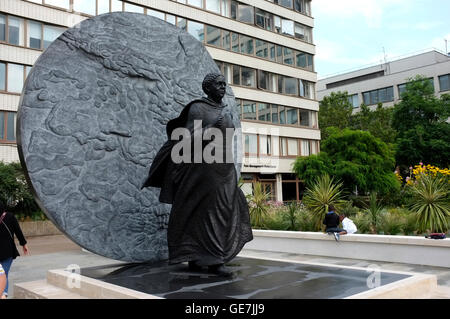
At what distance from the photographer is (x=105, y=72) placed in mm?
7324

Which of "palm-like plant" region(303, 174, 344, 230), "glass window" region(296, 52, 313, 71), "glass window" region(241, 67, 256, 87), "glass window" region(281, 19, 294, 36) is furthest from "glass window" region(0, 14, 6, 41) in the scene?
"glass window" region(296, 52, 313, 71)

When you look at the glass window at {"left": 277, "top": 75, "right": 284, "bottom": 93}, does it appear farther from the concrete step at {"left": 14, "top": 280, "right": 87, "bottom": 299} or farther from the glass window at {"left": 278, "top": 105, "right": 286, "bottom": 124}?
the concrete step at {"left": 14, "top": 280, "right": 87, "bottom": 299}

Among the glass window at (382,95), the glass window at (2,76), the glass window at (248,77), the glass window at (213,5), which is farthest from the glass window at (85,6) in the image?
the glass window at (382,95)

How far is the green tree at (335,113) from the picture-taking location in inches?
1564

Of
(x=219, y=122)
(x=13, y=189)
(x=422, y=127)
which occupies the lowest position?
(x=13, y=189)

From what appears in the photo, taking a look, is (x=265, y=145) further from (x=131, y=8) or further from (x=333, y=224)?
(x=333, y=224)

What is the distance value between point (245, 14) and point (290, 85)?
678 centimetres

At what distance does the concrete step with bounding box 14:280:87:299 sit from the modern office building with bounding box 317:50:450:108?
149 ft

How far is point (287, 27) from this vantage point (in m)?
35.4

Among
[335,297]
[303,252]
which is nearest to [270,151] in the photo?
[303,252]

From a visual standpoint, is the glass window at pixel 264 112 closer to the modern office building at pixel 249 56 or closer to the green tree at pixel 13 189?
the modern office building at pixel 249 56

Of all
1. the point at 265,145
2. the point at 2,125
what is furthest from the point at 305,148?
the point at 2,125

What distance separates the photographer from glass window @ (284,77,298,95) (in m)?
35.1
